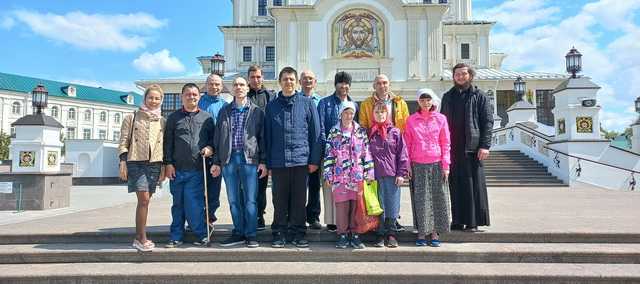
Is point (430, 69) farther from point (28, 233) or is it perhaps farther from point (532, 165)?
point (28, 233)

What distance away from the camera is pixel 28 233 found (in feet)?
17.8

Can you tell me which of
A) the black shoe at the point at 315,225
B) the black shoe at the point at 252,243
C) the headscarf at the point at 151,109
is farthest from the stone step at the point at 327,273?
the headscarf at the point at 151,109

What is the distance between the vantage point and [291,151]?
477 centimetres

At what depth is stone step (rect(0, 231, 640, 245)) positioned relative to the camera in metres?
4.98

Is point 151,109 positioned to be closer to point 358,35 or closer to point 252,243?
point 252,243

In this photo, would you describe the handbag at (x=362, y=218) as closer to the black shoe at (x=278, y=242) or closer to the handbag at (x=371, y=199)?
the handbag at (x=371, y=199)

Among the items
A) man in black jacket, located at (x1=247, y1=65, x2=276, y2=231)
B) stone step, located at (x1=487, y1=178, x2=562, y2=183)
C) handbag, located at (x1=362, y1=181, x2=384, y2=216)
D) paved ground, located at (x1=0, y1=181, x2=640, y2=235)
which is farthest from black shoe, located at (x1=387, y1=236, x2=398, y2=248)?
stone step, located at (x1=487, y1=178, x2=562, y2=183)

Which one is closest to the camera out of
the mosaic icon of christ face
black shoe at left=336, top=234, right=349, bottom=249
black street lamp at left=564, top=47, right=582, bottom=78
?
black shoe at left=336, top=234, right=349, bottom=249

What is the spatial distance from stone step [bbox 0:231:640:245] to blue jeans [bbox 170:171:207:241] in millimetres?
248

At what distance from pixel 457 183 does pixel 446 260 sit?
1.10 metres

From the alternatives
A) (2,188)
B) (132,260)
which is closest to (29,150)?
(2,188)

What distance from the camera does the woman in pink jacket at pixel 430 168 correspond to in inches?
191

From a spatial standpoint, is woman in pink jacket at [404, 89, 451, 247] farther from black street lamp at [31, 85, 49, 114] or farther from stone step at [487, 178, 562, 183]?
stone step at [487, 178, 562, 183]

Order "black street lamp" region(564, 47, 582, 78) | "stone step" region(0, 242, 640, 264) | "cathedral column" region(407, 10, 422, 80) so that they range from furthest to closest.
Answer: "cathedral column" region(407, 10, 422, 80) → "black street lamp" region(564, 47, 582, 78) → "stone step" region(0, 242, 640, 264)
